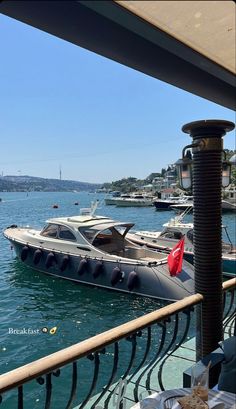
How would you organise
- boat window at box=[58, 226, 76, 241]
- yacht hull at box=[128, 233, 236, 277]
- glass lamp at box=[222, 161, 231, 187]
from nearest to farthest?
glass lamp at box=[222, 161, 231, 187] → boat window at box=[58, 226, 76, 241] → yacht hull at box=[128, 233, 236, 277]

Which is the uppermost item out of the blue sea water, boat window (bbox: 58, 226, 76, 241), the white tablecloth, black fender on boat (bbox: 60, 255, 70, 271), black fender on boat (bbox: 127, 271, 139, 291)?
the white tablecloth

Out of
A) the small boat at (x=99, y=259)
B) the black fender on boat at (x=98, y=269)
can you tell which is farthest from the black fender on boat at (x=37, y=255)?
the black fender on boat at (x=98, y=269)

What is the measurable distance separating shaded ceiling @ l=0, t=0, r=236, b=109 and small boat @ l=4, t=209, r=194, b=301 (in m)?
8.18

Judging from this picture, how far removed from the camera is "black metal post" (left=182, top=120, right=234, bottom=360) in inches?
104

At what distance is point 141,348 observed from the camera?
718cm

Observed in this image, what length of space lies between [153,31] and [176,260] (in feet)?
25.7

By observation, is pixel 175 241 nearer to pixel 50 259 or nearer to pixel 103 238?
pixel 103 238

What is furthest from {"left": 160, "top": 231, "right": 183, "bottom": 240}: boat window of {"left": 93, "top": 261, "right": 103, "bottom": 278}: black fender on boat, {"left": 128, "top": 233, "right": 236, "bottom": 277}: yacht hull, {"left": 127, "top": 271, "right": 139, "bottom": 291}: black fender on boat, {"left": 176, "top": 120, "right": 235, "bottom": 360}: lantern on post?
{"left": 176, "top": 120, "right": 235, "bottom": 360}: lantern on post

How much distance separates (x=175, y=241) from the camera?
13.7 metres

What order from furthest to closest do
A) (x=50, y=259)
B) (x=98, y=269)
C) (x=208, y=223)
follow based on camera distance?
(x=50, y=259) < (x=98, y=269) < (x=208, y=223)

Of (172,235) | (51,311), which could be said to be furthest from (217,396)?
(172,235)

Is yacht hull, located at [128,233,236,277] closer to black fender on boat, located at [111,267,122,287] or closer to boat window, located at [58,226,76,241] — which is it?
black fender on boat, located at [111,267,122,287]

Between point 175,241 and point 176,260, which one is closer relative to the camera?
point 176,260

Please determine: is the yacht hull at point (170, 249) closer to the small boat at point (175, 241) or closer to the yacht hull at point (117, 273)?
the small boat at point (175, 241)
